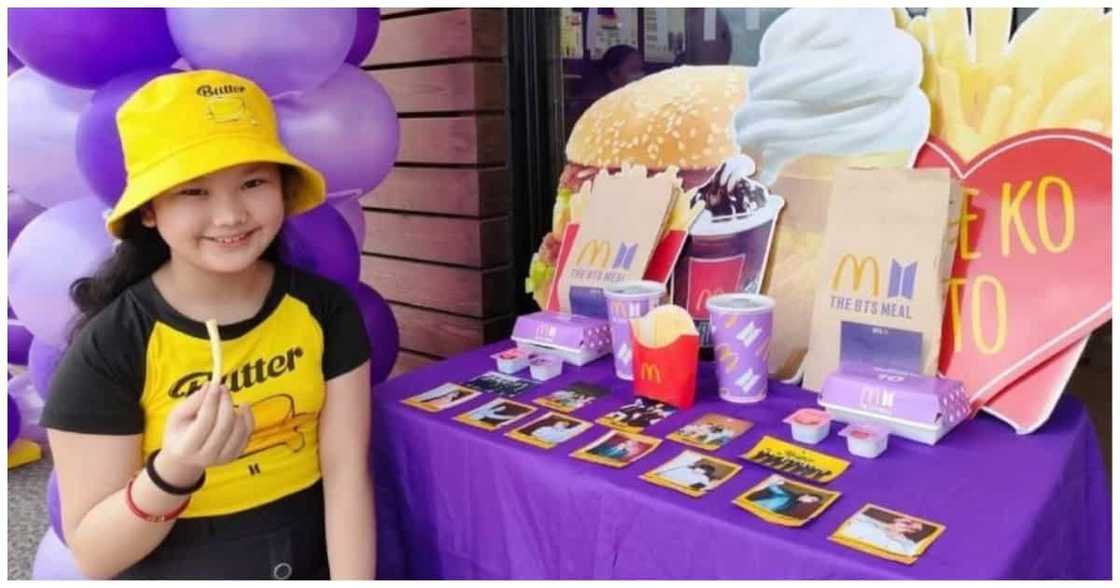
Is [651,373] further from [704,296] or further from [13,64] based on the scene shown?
[13,64]

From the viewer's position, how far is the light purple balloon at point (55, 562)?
1595 millimetres

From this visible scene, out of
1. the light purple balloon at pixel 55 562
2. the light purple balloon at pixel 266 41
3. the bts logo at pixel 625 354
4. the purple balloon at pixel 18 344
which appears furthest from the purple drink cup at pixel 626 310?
the purple balloon at pixel 18 344

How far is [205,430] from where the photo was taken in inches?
38.4

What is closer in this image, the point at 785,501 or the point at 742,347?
the point at 785,501

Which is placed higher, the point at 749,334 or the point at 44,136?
the point at 44,136

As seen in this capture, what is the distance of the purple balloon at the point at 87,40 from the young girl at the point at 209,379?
15.2 inches

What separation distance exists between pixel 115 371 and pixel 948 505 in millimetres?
1012

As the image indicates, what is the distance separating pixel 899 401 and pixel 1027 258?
0.28 m

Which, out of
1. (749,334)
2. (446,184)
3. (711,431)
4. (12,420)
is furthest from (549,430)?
(12,420)

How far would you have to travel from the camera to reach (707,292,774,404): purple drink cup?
1.31m

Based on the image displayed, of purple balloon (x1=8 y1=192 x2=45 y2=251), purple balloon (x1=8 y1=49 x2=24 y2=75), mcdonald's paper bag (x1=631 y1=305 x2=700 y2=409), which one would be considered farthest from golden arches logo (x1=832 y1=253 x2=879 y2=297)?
purple balloon (x1=8 y1=192 x2=45 y2=251)

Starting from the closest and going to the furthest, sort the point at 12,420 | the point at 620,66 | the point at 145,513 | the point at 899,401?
1. the point at 145,513
2. the point at 899,401
3. the point at 620,66
4. the point at 12,420

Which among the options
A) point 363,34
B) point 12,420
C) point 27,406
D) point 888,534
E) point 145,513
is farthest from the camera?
point 27,406

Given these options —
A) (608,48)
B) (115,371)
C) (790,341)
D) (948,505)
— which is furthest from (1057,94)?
(115,371)
